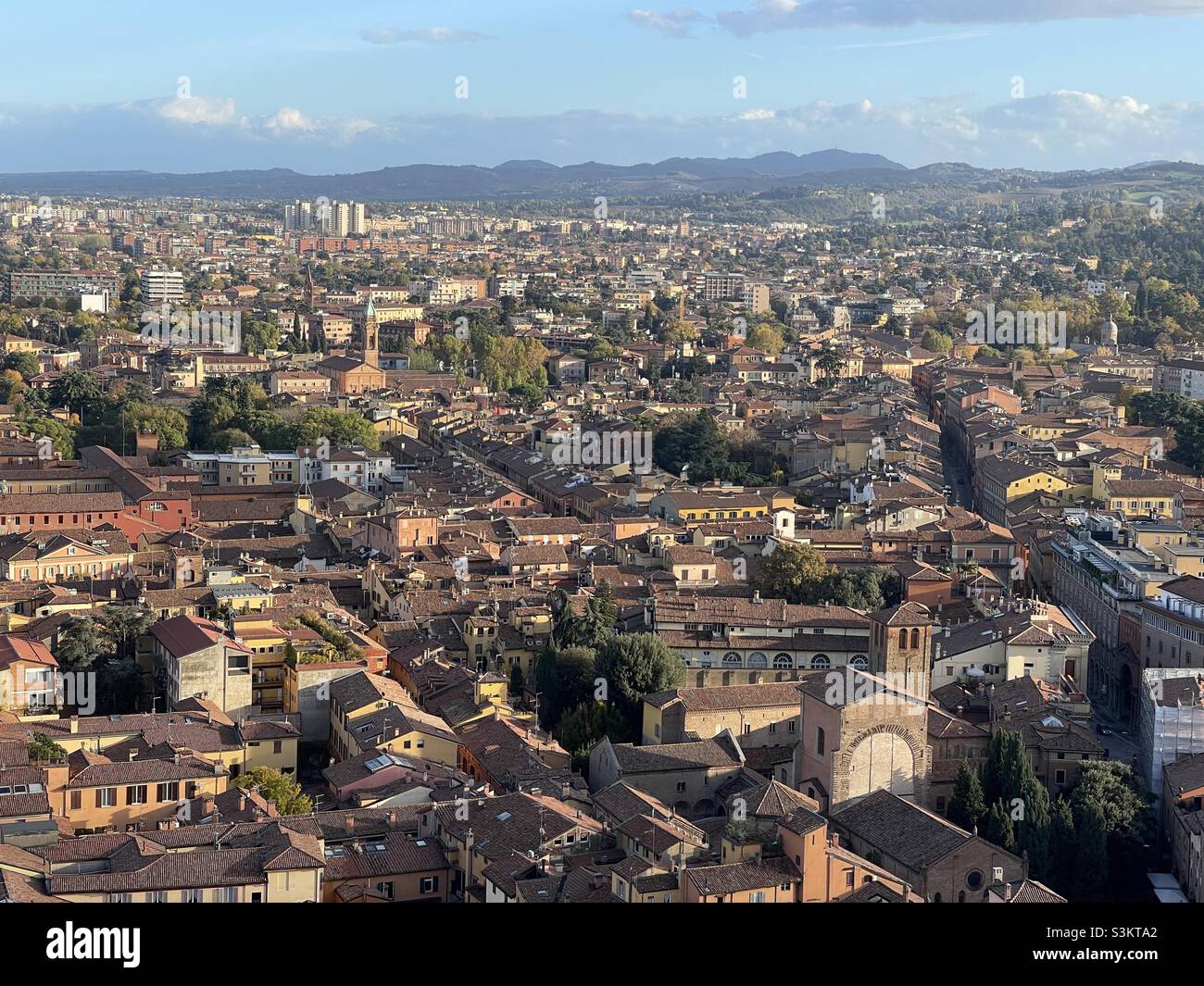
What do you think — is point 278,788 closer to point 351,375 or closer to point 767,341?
point 351,375

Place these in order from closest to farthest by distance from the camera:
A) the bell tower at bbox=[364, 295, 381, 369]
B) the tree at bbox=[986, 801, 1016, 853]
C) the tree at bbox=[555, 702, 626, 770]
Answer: the tree at bbox=[986, 801, 1016, 853] → the tree at bbox=[555, 702, 626, 770] → the bell tower at bbox=[364, 295, 381, 369]

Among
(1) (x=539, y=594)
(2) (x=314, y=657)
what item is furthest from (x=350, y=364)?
(2) (x=314, y=657)

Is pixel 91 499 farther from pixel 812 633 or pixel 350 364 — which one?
pixel 350 364

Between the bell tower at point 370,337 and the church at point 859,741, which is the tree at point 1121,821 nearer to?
the church at point 859,741

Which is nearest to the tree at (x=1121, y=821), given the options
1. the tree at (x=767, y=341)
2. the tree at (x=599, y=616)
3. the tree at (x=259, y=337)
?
the tree at (x=599, y=616)

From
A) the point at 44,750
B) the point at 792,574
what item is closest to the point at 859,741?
the point at 44,750

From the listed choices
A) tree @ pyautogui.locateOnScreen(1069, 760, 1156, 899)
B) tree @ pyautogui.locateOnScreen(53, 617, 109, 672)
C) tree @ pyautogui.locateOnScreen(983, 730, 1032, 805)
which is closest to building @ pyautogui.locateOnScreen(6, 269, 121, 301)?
tree @ pyautogui.locateOnScreen(53, 617, 109, 672)

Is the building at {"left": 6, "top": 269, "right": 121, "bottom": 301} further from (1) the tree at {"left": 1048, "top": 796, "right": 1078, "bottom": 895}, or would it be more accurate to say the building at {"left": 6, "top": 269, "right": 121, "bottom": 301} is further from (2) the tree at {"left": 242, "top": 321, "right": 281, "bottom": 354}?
(1) the tree at {"left": 1048, "top": 796, "right": 1078, "bottom": 895}
